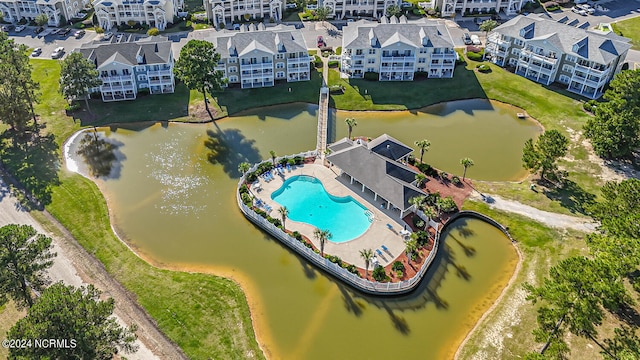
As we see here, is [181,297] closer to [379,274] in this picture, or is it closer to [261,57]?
[379,274]

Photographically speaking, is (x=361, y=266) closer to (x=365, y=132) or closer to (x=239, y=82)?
(x=365, y=132)

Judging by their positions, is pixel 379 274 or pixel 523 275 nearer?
pixel 379 274

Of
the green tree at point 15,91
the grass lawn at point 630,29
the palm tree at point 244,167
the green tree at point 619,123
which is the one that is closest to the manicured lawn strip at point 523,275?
the green tree at point 619,123

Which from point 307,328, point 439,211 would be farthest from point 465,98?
point 307,328

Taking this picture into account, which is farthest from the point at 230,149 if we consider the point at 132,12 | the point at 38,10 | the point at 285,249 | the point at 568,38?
the point at 38,10

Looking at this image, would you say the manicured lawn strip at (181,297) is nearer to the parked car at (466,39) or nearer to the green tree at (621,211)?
the green tree at (621,211)
